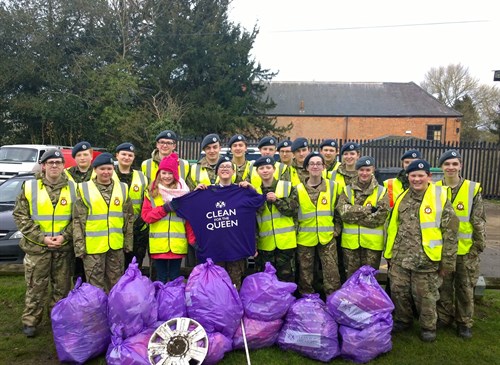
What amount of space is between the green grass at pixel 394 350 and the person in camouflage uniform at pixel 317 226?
3.16 feet

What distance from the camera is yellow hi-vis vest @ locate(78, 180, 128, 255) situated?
4238 mm

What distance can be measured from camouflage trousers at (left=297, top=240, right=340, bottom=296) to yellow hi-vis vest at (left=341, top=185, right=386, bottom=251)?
21 centimetres

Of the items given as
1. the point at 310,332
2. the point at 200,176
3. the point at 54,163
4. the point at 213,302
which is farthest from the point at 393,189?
the point at 54,163

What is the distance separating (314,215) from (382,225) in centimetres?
77

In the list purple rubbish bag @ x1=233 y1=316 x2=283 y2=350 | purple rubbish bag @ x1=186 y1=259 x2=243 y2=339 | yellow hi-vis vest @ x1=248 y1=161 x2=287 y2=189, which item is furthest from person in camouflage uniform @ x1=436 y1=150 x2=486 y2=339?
purple rubbish bag @ x1=186 y1=259 x2=243 y2=339

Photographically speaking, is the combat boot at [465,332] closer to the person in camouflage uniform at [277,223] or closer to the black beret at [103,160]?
the person in camouflage uniform at [277,223]

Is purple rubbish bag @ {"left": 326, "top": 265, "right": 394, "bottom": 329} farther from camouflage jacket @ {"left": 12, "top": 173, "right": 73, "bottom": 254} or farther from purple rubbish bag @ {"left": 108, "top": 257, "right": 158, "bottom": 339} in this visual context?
camouflage jacket @ {"left": 12, "top": 173, "right": 73, "bottom": 254}

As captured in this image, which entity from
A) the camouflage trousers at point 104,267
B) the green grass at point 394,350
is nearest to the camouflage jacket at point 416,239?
the green grass at point 394,350

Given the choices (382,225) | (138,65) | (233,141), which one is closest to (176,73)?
(138,65)

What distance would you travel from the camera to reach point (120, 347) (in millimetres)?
3480

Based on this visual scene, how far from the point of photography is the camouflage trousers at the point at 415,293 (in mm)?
4184

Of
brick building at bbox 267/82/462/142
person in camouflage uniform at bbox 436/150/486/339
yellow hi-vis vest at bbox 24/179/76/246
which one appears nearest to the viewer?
yellow hi-vis vest at bbox 24/179/76/246

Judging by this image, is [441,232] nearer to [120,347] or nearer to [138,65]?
[120,347]

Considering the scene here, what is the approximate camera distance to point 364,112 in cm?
3666
